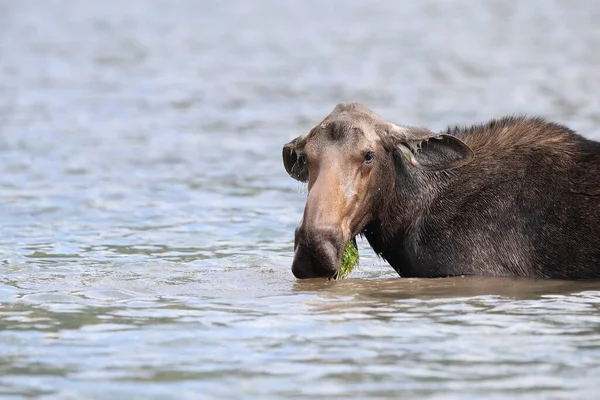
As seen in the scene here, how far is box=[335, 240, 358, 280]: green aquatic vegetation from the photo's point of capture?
12.6 meters

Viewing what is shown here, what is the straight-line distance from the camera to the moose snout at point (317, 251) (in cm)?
1147

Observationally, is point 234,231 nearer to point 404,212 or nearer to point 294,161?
point 294,161

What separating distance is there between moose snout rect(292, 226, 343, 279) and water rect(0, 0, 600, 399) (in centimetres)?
29

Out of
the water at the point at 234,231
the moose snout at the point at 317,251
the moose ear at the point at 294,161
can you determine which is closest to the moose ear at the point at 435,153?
the moose ear at the point at 294,161

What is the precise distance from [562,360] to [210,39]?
3430 centimetres

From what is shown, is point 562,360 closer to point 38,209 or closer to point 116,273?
point 116,273

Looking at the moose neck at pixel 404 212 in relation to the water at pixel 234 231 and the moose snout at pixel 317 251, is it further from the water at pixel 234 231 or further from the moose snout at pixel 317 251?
the moose snout at pixel 317 251

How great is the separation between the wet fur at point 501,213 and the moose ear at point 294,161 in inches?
30.1

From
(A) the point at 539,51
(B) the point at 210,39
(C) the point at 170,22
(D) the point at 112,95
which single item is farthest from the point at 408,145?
(C) the point at 170,22

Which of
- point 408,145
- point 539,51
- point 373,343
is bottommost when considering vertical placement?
point 373,343

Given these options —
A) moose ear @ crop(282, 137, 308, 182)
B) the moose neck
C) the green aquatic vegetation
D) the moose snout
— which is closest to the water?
the green aquatic vegetation

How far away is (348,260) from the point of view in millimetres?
12703

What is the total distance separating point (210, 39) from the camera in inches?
1688

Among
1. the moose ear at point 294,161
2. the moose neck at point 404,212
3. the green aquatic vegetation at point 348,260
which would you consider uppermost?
the moose ear at point 294,161
